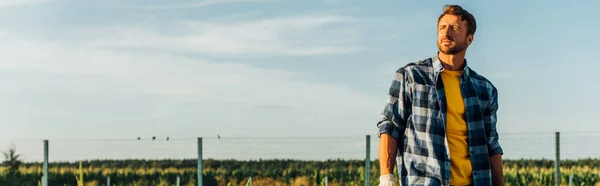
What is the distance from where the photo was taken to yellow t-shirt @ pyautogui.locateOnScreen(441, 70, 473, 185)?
3.98 meters

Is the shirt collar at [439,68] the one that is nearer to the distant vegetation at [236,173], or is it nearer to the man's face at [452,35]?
the man's face at [452,35]

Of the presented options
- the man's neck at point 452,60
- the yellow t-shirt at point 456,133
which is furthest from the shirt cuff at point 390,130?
the man's neck at point 452,60

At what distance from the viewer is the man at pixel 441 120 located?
3.92 metres

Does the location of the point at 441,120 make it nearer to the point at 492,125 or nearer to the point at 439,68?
the point at 439,68

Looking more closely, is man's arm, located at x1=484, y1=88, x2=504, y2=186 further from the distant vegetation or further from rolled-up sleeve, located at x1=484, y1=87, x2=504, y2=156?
the distant vegetation

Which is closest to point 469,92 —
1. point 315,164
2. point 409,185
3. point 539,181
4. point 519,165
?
point 409,185

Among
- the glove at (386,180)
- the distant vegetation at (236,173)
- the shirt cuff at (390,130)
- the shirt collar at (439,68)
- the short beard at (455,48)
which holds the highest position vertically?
the short beard at (455,48)

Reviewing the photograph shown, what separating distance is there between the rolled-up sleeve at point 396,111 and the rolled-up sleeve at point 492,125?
18.8 inches

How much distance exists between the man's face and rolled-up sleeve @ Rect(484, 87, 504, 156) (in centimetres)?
36

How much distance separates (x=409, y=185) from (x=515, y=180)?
550 inches

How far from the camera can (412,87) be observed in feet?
13.0

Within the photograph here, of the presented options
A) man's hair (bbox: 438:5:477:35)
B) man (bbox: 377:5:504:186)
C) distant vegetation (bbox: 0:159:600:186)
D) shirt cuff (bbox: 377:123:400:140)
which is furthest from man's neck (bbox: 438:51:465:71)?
distant vegetation (bbox: 0:159:600:186)

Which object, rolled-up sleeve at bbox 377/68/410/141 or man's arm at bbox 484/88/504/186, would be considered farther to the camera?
man's arm at bbox 484/88/504/186

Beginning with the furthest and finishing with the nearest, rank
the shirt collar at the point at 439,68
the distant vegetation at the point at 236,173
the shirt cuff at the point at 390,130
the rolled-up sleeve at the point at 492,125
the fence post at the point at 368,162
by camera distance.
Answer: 1. the distant vegetation at the point at 236,173
2. the fence post at the point at 368,162
3. the rolled-up sleeve at the point at 492,125
4. the shirt collar at the point at 439,68
5. the shirt cuff at the point at 390,130
